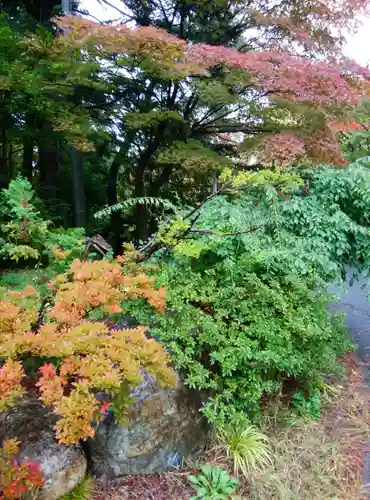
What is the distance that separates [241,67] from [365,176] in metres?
1.55

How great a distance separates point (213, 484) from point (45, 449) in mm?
922

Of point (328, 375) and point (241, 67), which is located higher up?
point (241, 67)

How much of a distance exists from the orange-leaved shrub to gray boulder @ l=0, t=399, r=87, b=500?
261 mm

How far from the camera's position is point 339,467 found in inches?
90.4

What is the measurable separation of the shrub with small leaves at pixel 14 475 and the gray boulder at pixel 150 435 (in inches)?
17.9

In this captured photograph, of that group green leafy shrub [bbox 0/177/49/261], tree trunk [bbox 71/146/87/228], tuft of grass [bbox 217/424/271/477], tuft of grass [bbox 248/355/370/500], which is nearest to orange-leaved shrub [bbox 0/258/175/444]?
tuft of grass [bbox 217/424/271/477]

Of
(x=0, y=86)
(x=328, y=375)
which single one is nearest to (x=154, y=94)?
(x=0, y=86)

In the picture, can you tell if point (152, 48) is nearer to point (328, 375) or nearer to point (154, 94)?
point (154, 94)

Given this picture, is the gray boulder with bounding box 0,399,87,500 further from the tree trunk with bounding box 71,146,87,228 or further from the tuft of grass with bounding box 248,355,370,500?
the tree trunk with bounding box 71,146,87,228

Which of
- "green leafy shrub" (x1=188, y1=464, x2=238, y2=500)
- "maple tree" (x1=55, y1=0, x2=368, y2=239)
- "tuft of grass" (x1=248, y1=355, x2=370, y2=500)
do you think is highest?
"maple tree" (x1=55, y1=0, x2=368, y2=239)

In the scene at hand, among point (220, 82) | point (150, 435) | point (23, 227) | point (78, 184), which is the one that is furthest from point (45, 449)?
point (78, 184)

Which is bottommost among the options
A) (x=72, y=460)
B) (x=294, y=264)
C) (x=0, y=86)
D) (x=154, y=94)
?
(x=72, y=460)

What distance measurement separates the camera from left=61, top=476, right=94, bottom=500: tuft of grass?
1.76 metres

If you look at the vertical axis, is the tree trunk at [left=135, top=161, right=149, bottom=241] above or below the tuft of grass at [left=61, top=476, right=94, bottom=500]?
above
